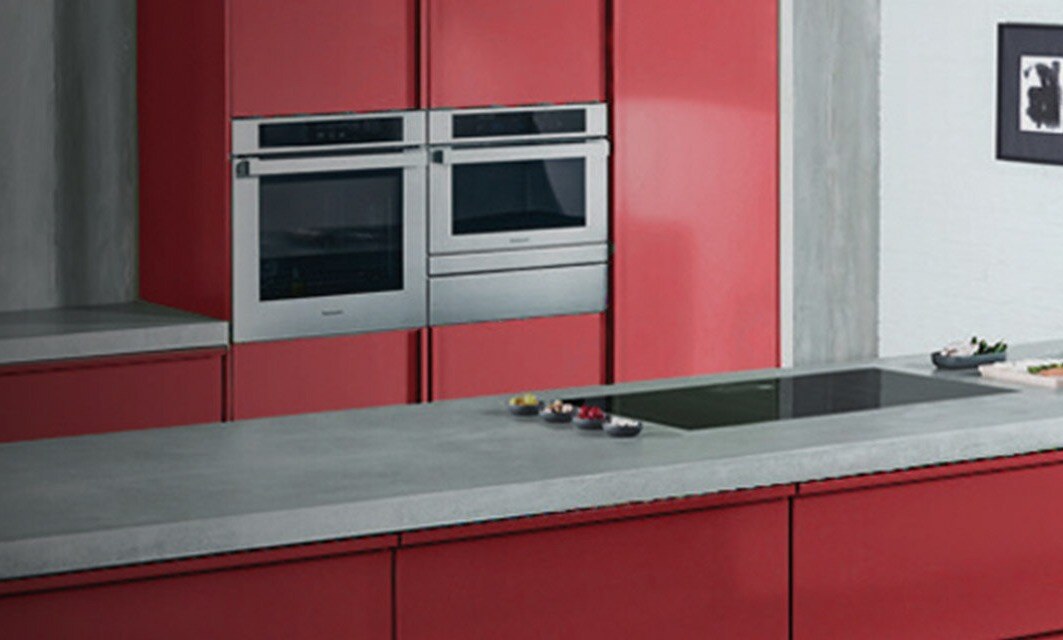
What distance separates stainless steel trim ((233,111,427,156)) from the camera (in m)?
5.30

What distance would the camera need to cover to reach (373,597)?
3180 mm

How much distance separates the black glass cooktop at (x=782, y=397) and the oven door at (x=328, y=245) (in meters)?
1.66

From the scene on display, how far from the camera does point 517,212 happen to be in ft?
19.2

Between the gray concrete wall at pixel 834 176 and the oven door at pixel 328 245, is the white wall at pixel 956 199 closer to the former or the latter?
the gray concrete wall at pixel 834 176

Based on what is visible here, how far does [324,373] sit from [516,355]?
632 mm

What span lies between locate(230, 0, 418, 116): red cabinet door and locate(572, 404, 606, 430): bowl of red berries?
6.38 ft

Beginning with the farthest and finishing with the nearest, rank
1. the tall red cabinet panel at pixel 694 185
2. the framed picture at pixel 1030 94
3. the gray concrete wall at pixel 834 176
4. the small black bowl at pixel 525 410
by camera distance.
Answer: the framed picture at pixel 1030 94, the gray concrete wall at pixel 834 176, the tall red cabinet panel at pixel 694 185, the small black bowl at pixel 525 410

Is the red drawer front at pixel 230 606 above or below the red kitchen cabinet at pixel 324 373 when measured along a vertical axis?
below

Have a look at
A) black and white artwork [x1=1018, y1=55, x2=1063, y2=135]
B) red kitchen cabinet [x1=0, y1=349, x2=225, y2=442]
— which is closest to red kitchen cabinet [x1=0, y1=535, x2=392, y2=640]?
red kitchen cabinet [x1=0, y1=349, x2=225, y2=442]

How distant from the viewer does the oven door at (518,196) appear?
571 centimetres

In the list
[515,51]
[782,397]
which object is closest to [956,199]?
[515,51]

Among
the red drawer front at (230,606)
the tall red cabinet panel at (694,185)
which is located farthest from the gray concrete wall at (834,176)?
the red drawer front at (230,606)

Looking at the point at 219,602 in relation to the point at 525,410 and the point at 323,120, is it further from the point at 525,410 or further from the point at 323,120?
the point at 323,120

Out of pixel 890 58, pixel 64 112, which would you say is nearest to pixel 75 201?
pixel 64 112
